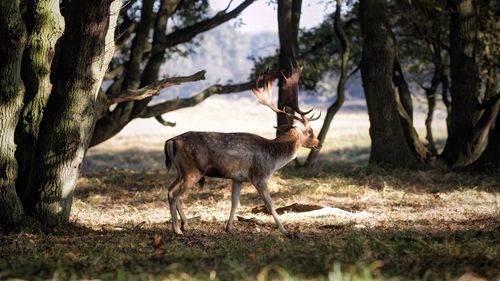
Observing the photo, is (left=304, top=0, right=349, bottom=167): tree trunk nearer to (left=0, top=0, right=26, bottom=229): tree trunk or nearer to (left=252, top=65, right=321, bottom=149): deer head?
(left=252, top=65, right=321, bottom=149): deer head

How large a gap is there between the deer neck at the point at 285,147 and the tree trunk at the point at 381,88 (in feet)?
21.7

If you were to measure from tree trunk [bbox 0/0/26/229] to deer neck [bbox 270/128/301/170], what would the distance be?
326 centimetres

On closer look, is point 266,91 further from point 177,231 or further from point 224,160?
point 177,231

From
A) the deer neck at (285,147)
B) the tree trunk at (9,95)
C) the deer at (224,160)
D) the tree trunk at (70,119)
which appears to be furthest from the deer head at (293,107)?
the tree trunk at (9,95)

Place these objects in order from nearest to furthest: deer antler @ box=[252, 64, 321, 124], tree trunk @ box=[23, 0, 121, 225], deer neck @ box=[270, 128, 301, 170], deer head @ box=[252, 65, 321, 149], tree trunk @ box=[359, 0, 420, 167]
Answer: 1. tree trunk @ box=[23, 0, 121, 225]
2. deer neck @ box=[270, 128, 301, 170]
3. deer head @ box=[252, 65, 321, 149]
4. deer antler @ box=[252, 64, 321, 124]
5. tree trunk @ box=[359, 0, 420, 167]

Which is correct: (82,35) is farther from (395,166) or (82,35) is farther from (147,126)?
(147,126)

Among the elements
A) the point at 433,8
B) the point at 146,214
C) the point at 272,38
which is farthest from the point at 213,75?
the point at 146,214

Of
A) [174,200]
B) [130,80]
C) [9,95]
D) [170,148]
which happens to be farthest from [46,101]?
[130,80]

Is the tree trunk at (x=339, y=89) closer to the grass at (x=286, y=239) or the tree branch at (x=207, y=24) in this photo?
the grass at (x=286, y=239)

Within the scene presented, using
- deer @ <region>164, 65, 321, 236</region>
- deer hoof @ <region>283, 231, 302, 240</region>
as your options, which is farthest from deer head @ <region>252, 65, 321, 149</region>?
deer hoof @ <region>283, 231, 302, 240</region>

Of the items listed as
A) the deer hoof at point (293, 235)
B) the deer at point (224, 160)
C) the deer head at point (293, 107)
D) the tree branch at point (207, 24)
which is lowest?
the deer hoof at point (293, 235)

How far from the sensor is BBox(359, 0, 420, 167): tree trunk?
16.2 meters

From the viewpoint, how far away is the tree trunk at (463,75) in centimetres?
1647

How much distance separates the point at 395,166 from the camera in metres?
16.5
